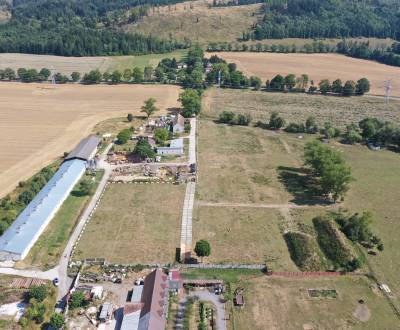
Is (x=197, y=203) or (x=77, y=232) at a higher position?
(x=197, y=203)

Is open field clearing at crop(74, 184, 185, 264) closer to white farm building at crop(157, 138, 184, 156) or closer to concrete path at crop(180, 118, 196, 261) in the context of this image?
concrete path at crop(180, 118, 196, 261)

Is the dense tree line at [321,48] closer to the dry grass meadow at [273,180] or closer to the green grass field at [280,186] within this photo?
the dry grass meadow at [273,180]

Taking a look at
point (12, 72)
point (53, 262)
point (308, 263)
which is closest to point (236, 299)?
point (308, 263)

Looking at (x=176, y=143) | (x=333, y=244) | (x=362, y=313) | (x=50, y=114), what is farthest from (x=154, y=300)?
(x=50, y=114)

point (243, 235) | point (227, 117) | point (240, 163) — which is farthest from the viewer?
point (227, 117)

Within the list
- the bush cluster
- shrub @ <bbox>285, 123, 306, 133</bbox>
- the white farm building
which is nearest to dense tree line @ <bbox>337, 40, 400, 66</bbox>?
shrub @ <bbox>285, 123, 306, 133</bbox>

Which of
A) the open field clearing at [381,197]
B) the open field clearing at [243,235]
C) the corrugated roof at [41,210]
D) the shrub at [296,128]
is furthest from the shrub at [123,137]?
the open field clearing at [381,197]

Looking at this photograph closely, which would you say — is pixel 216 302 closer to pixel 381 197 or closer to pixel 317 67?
pixel 381 197
